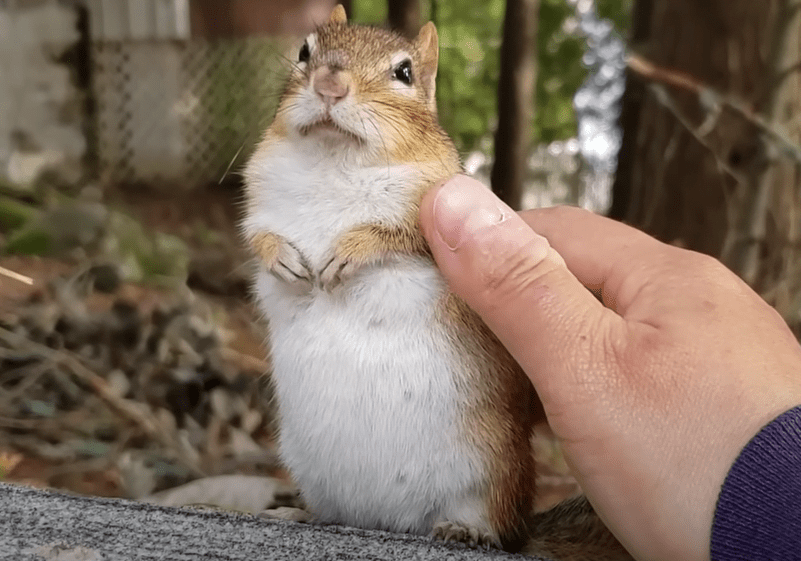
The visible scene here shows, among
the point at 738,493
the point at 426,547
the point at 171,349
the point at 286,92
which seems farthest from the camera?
the point at 171,349

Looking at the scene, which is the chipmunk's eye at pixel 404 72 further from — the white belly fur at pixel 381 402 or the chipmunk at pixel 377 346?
the white belly fur at pixel 381 402

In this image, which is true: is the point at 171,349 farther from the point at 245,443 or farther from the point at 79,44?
the point at 79,44

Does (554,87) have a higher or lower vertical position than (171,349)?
higher

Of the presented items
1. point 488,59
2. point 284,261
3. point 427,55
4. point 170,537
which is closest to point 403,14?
point 488,59

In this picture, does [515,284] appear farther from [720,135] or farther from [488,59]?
[720,135]

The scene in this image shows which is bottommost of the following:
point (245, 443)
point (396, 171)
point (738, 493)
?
point (245, 443)

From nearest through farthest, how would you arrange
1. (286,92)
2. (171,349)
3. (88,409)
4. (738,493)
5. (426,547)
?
(738,493)
(426,547)
(286,92)
(88,409)
(171,349)

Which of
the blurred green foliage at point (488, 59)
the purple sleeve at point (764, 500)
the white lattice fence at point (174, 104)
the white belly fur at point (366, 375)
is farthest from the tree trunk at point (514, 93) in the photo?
the purple sleeve at point (764, 500)

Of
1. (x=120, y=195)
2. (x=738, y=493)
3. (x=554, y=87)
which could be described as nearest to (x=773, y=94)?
(x=554, y=87)
